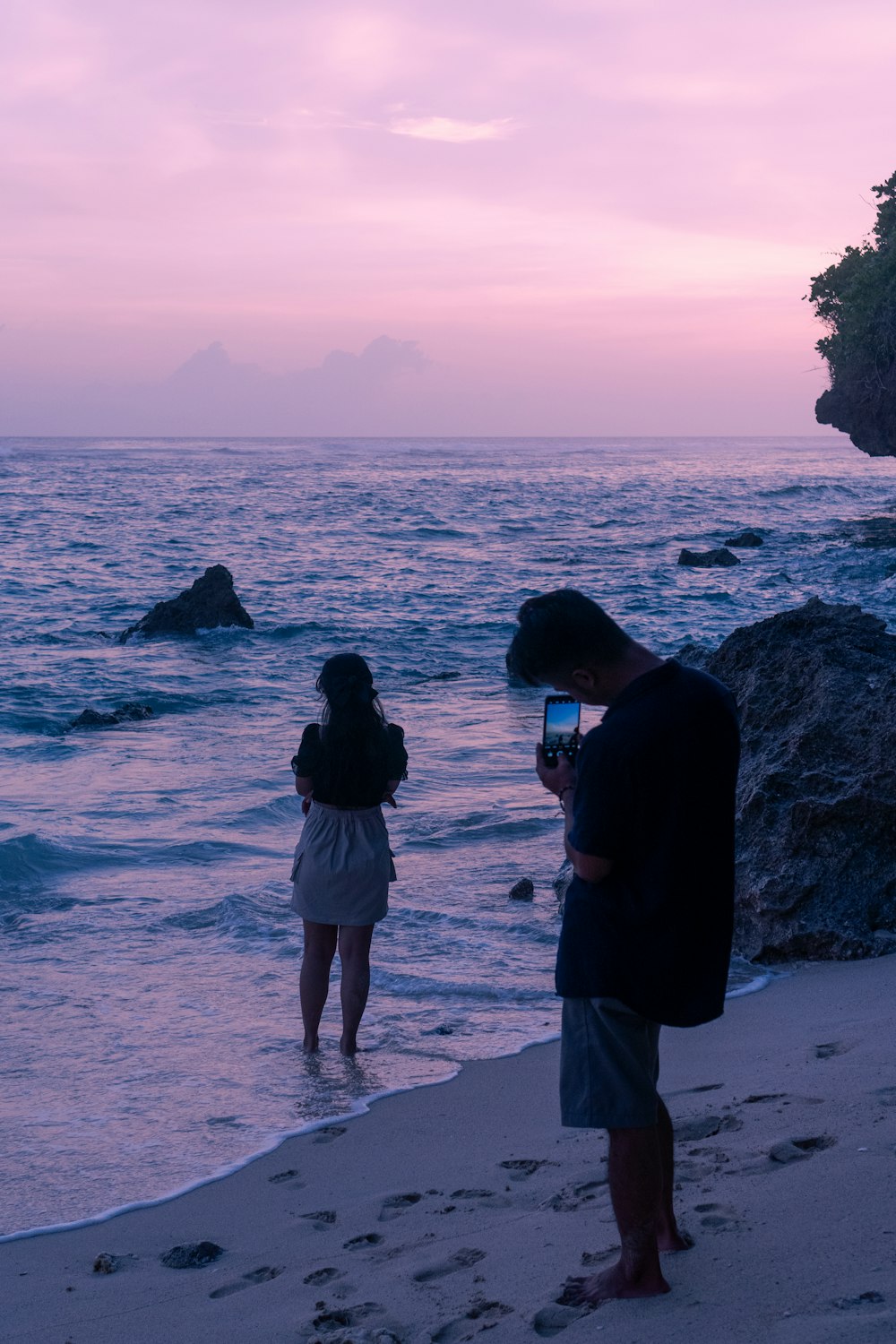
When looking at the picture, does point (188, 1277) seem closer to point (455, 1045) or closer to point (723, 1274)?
point (723, 1274)

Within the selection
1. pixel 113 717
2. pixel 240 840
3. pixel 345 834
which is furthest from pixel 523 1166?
pixel 113 717

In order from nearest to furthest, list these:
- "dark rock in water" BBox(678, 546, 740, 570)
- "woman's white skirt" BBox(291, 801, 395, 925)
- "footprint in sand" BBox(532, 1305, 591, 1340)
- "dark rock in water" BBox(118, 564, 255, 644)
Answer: "footprint in sand" BBox(532, 1305, 591, 1340)
"woman's white skirt" BBox(291, 801, 395, 925)
"dark rock in water" BBox(118, 564, 255, 644)
"dark rock in water" BBox(678, 546, 740, 570)

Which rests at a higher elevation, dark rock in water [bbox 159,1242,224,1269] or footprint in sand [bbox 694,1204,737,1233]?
footprint in sand [bbox 694,1204,737,1233]

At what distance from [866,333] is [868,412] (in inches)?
130

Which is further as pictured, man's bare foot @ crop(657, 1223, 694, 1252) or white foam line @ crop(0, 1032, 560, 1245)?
white foam line @ crop(0, 1032, 560, 1245)

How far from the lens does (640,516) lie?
151ft

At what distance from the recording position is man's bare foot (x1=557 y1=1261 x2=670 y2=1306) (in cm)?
259

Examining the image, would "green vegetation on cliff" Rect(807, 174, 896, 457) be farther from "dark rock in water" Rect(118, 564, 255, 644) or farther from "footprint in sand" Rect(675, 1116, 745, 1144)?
"footprint in sand" Rect(675, 1116, 745, 1144)

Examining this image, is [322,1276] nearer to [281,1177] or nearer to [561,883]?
[281,1177]

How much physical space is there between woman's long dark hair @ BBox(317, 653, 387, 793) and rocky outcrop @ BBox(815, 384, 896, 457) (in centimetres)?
3252

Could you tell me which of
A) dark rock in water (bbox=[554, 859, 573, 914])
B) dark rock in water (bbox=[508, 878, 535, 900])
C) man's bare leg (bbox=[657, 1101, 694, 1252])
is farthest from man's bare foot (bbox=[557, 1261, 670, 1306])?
dark rock in water (bbox=[508, 878, 535, 900])

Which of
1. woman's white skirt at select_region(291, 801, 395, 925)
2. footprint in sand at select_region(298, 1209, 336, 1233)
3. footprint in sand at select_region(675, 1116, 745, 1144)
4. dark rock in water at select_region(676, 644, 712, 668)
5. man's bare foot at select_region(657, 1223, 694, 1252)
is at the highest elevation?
dark rock in water at select_region(676, 644, 712, 668)

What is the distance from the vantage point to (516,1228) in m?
3.17

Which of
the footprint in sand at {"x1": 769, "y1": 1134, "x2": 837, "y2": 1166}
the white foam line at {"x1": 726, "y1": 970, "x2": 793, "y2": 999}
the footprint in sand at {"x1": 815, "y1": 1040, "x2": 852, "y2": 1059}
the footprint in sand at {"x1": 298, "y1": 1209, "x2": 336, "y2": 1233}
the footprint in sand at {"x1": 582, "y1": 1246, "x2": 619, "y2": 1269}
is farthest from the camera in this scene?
A: the white foam line at {"x1": 726, "y1": 970, "x2": 793, "y2": 999}
